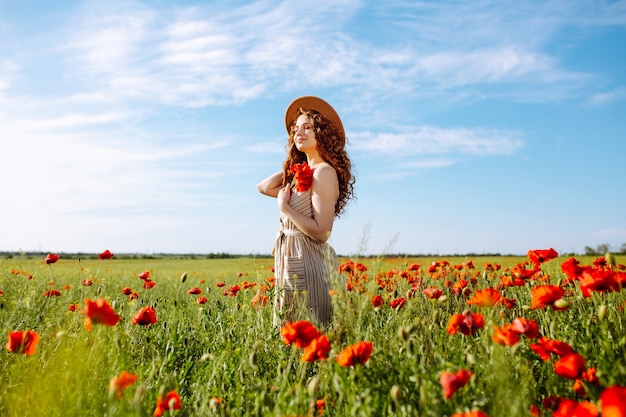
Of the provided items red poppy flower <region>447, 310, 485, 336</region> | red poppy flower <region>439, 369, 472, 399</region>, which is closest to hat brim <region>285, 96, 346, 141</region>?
red poppy flower <region>447, 310, 485, 336</region>

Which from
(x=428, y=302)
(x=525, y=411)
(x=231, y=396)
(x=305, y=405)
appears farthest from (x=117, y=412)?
(x=428, y=302)

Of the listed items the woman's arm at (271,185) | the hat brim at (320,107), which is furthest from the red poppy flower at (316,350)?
the hat brim at (320,107)

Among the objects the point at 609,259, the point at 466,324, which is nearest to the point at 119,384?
the point at 466,324

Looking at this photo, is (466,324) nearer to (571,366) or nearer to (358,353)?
(571,366)

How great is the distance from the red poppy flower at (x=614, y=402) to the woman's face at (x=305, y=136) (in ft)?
9.99

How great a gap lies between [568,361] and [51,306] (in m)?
5.02

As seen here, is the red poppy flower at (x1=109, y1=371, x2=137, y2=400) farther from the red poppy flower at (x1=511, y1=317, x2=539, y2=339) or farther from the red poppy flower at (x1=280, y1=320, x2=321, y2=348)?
the red poppy flower at (x1=511, y1=317, x2=539, y2=339)

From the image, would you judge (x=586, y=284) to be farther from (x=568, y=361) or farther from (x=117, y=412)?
(x=117, y=412)

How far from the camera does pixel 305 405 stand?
6.07 ft

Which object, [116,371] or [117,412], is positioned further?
[116,371]

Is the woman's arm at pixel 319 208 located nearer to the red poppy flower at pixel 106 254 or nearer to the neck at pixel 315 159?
the neck at pixel 315 159

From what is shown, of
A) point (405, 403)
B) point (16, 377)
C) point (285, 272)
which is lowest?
point (16, 377)

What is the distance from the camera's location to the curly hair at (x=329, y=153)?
4.20m

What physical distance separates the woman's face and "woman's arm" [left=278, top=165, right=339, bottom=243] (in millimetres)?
335
